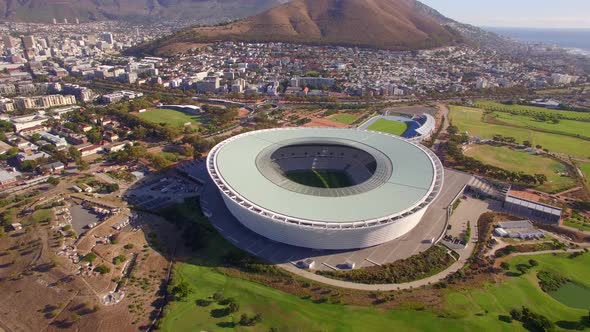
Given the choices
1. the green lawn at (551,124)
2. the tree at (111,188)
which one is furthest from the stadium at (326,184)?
the green lawn at (551,124)

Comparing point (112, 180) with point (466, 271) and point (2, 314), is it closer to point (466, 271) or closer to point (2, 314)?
point (2, 314)

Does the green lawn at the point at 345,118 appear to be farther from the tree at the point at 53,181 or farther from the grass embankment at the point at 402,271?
the tree at the point at 53,181

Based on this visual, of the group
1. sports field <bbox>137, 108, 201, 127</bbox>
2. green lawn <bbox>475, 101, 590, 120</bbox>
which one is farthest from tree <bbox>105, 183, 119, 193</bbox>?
green lawn <bbox>475, 101, 590, 120</bbox>

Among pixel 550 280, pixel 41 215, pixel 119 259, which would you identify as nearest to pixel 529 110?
pixel 550 280

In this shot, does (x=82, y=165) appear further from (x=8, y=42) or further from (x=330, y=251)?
(x=8, y=42)

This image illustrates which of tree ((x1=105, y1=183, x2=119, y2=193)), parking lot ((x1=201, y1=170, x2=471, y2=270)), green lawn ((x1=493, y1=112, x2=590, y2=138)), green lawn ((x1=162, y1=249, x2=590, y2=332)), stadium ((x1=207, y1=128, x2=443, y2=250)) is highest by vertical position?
stadium ((x1=207, y1=128, x2=443, y2=250))

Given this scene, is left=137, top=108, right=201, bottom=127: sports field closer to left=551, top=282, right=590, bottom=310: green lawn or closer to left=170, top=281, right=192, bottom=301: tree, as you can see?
left=170, top=281, right=192, bottom=301: tree
